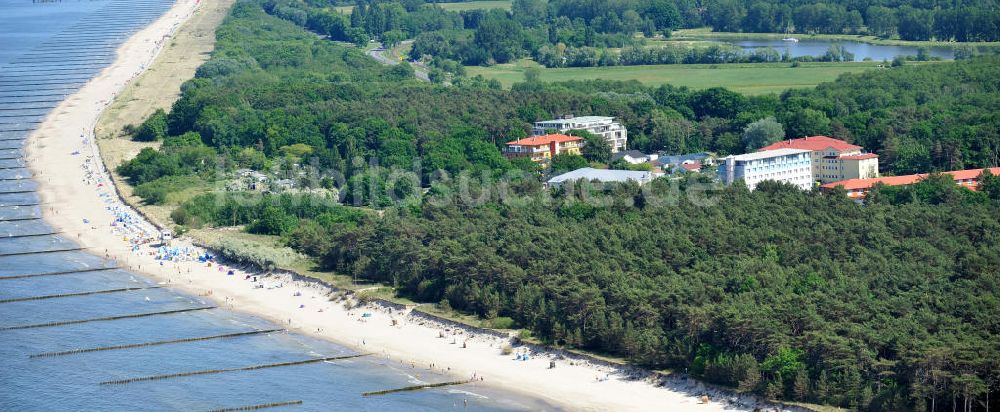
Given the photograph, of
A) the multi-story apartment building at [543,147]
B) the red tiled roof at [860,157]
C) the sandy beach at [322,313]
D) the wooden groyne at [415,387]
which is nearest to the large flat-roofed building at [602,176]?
the multi-story apartment building at [543,147]

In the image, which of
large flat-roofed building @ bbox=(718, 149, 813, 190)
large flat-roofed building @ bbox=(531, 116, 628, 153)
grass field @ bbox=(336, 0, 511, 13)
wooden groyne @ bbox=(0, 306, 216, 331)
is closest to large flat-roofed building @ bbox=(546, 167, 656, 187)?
large flat-roofed building @ bbox=(718, 149, 813, 190)

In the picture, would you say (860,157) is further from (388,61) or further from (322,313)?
(388,61)

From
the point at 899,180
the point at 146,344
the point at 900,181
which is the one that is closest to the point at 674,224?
the point at 900,181

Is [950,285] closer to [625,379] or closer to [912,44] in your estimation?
[625,379]

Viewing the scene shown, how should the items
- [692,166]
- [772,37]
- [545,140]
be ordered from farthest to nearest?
[772,37], [545,140], [692,166]

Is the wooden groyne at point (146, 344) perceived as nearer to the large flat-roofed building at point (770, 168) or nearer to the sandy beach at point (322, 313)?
the sandy beach at point (322, 313)

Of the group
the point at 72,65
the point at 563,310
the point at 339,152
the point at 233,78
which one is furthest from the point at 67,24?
the point at 563,310

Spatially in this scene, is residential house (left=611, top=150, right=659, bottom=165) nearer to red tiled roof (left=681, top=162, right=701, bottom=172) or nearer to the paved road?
red tiled roof (left=681, top=162, right=701, bottom=172)
